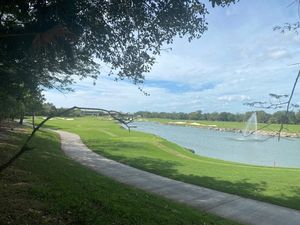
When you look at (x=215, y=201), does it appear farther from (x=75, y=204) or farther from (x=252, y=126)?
(x=252, y=126)

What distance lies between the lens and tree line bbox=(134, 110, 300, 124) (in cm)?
367

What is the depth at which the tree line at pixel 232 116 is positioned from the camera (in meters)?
3.67

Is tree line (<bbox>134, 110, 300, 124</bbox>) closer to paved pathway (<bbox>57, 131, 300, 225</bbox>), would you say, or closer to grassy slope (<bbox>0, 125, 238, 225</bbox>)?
grassy slope (<bbox>0, 125, 238, 225</bbox>)

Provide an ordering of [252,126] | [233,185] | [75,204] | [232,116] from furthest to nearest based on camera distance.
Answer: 1. [232,116]
2. [233,185]
3. [75,204]
4. [252,126]

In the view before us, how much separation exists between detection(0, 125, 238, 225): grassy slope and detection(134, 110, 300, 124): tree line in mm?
2139

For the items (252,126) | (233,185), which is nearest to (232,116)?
(233,185)

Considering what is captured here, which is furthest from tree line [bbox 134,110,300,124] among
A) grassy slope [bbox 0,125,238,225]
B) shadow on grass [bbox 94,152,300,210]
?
shadow on grass [bbox 94,152,300,210]

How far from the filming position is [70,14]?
7.85 metres

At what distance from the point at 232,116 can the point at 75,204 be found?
55862 mm

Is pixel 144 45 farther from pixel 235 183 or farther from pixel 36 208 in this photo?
pixel 235 183

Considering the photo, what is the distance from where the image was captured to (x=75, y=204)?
788 cm

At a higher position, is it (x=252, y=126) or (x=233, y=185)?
(x=252, y=126)

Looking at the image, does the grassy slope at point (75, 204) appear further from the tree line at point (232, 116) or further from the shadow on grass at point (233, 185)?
the shadow on grass at point (233, 185)

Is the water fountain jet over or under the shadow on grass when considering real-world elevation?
over
